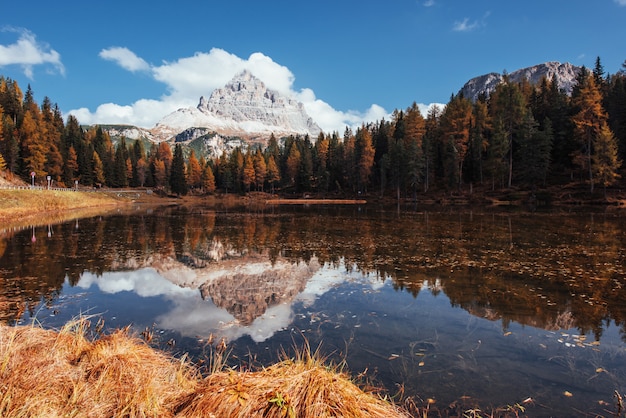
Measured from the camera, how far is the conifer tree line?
65.2 meters

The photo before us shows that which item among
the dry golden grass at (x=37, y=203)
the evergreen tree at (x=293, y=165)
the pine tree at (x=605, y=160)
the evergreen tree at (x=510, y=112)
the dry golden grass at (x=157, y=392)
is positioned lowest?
the dry golden grass at (x=157, y=392)

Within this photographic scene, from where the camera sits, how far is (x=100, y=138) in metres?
123

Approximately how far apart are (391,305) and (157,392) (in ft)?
27.4

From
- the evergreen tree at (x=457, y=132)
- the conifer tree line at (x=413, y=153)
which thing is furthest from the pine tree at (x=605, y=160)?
the evergreen tree at (x=457, y=132)

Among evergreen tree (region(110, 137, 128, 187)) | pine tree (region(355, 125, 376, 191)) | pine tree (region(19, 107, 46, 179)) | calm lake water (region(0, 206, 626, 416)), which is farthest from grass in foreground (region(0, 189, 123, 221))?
pine tree (region(355, 125, 376, 191))

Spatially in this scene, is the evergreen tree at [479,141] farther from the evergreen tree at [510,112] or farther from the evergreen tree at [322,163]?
the evergreen tree at [322,163]

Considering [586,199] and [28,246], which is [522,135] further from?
[28,246]

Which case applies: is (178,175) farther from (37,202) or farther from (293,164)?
(37,202)

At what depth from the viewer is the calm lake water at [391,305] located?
7.27m

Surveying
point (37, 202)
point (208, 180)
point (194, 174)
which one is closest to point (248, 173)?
point (208, 180)

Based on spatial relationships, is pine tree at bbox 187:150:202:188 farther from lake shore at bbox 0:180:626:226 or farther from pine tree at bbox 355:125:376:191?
pine tree at bbox 355:125:376:191

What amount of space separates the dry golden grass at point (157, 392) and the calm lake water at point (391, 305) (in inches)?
96.7

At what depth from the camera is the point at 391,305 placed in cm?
1180

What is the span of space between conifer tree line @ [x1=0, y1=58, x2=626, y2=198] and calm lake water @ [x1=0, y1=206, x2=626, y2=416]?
1972 inches
